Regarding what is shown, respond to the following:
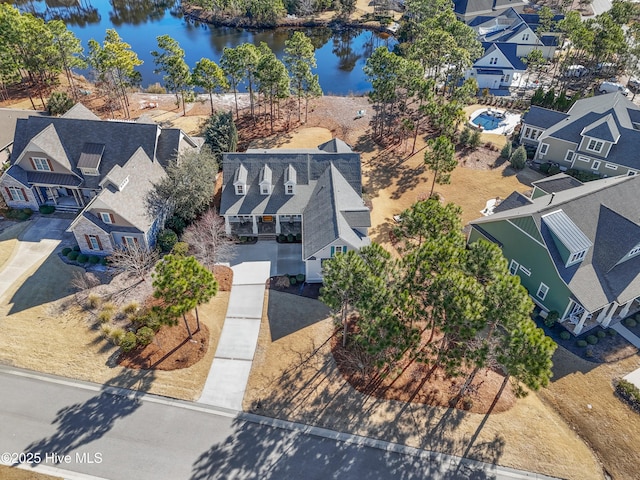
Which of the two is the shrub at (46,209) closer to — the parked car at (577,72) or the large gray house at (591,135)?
the large gray house at (591,135)

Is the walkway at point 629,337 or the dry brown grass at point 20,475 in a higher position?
the walkway at point 629,337

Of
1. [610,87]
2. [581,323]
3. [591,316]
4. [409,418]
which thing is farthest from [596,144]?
[409,418]

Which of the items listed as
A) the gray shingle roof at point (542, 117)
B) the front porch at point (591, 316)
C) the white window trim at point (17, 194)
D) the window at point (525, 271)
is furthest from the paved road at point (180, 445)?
the gray shingle roof at point (542, 117)

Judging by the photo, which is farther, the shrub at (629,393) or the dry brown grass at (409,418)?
the shrub at (629,393)

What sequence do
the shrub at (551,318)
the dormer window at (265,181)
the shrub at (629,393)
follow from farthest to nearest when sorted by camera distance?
the dormer window at (265,181)
the shrub at (551,318)
the shrub at (629,393)

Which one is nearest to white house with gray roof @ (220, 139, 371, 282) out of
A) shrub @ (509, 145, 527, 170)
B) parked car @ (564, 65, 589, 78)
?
shrub @ (509, 145, 527, 170)

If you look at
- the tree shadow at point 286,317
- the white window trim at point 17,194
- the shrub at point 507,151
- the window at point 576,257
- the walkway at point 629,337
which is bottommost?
the tree shadow at point 286,317

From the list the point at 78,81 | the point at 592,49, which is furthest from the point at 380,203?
the point at 78,81
